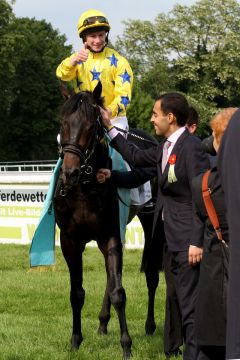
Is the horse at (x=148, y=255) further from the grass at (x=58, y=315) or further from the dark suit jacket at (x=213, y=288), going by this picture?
the dark suit jacket at (x=213, y=288)

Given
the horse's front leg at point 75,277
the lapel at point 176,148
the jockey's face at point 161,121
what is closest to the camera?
the lapel at point 176,148

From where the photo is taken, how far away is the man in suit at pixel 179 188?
5.43 meters

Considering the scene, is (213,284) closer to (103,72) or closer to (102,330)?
(103,72)

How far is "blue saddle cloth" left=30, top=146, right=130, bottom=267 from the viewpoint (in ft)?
22.3

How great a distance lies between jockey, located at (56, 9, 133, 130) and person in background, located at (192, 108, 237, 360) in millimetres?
2485

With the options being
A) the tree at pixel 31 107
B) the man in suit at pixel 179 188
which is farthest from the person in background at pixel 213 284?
the tree at pixel 31 107

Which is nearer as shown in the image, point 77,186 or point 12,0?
point 77,186

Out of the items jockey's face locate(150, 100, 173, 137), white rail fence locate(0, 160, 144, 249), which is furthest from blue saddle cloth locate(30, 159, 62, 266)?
white rail fence locate(0, 160, 144, 249)

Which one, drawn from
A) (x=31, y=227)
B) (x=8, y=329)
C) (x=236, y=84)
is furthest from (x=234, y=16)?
(x=8, y=329)

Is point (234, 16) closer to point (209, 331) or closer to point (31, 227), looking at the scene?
point (31, 227)

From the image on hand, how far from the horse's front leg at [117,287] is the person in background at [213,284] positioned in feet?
7.20

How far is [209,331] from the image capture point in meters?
4.19

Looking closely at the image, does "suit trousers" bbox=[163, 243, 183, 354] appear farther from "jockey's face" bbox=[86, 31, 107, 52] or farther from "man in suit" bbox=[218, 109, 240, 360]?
"man in suit" bbox=[218, 109, 240, 360]

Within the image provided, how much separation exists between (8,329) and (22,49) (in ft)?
177
